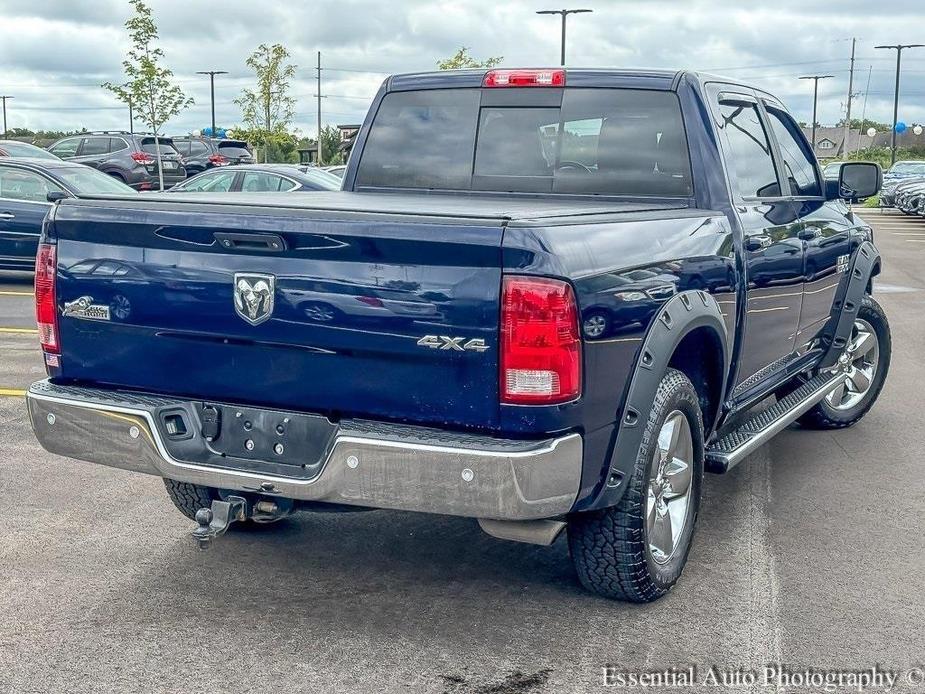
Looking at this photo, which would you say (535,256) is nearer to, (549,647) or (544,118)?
(549,647)

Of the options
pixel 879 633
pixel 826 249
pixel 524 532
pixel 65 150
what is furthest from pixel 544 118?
pixel 65 150

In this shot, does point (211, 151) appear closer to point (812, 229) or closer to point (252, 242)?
point (812, 229)

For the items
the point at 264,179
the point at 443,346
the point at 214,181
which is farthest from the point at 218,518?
the point at 214,181

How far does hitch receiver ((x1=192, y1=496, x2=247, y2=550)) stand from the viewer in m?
3.94

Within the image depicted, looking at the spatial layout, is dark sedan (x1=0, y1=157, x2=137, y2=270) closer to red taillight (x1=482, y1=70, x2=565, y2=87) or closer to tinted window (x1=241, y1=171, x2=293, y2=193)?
tinted window (x1=241, y1=171, x2=293, y2=193)

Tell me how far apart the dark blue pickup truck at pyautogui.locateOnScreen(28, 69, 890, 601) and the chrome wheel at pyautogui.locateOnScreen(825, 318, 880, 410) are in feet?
7.48

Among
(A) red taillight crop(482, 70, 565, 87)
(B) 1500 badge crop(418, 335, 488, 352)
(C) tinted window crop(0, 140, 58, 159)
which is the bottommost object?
(B) 1500 badge crop(418, 335, 488, 352)

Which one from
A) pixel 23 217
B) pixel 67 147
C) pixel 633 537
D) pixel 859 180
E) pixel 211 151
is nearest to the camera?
pixel 633 537

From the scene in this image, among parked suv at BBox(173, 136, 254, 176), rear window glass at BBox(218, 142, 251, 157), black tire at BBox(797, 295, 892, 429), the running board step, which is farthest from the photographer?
rear window glass at BBox(218, 142, 251, 157)

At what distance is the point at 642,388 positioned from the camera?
3887 millimetres

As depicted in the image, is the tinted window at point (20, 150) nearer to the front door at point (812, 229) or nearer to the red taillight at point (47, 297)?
the front door at point (812, 229)

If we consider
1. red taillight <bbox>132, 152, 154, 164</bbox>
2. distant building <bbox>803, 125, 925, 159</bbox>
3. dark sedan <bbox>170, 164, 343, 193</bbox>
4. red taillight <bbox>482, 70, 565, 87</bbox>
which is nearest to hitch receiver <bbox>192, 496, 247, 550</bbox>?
red taillight <bbox>482, 70, 565, 87</bbox>

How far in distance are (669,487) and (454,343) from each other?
126 cm

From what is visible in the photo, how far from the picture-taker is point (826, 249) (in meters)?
6.07
